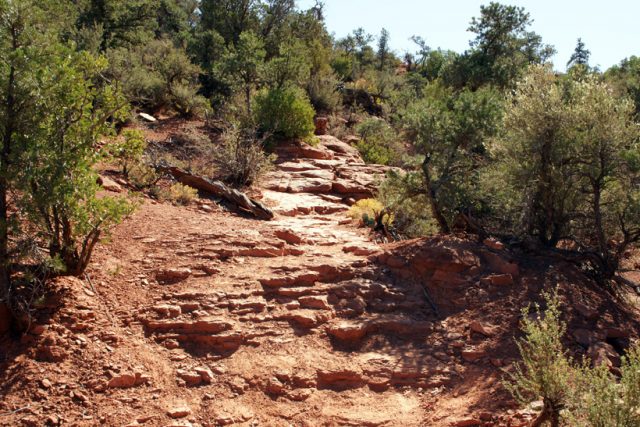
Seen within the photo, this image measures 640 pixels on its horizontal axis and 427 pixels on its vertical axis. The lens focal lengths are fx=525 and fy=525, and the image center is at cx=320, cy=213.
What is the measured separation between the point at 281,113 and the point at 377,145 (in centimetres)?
466

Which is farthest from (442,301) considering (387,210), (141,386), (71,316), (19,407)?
(19,407)

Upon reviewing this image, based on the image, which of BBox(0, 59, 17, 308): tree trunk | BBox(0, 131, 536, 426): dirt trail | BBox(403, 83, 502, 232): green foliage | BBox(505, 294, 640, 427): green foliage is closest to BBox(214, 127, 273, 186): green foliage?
BBox(0, 131, 536, 426): dirt trail

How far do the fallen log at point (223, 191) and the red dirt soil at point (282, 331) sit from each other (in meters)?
2.20

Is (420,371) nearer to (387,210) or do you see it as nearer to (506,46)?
(387,210)

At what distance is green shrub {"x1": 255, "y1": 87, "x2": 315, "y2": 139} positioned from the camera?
1694 cm

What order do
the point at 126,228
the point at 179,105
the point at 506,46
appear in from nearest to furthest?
the point at 126,228 → the point at 179,105 → the point at 506,46

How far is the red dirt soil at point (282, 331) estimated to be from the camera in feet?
18.4

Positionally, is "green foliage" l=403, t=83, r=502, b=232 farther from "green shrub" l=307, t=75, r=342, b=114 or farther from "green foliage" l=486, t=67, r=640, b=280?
"green shrub" l=307, t=75, r=342, b=114

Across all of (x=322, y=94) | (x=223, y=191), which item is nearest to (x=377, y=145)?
(x=322, y=94)

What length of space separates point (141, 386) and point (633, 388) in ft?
15.6

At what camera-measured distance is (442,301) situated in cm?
765

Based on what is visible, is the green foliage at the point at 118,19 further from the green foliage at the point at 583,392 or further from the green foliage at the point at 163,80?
the green foliage at the point at 583,392

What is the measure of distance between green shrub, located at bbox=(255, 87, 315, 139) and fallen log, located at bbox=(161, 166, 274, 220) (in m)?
5.11

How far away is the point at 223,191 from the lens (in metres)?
11.8
